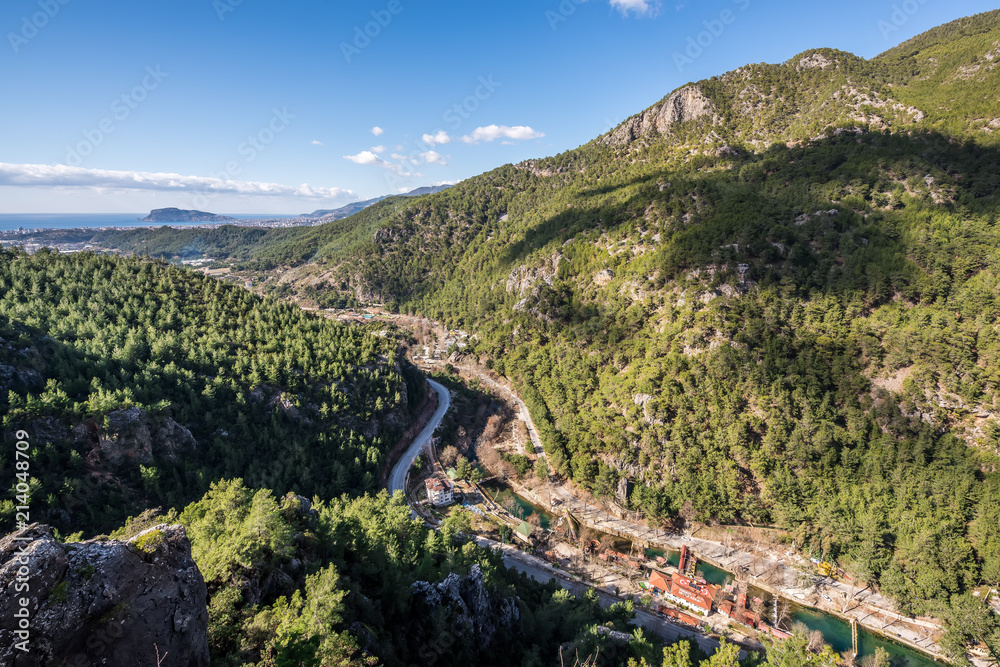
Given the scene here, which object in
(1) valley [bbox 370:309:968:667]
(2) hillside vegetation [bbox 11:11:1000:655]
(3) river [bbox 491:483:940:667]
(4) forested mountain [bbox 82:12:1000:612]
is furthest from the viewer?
(4) forested mountain [bbox 82:12:1000:612]

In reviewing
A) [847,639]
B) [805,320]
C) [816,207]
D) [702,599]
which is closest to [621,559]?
[702,599]

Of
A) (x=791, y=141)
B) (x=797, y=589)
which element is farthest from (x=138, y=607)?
(x=791, y=141)

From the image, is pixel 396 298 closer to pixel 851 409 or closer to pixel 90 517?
pixel 90 517

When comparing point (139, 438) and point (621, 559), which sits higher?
point (139, 438)

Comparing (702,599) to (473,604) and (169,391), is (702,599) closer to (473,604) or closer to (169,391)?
(473,604)

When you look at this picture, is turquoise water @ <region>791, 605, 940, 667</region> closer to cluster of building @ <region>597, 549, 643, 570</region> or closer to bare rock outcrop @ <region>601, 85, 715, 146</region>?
cluster of building @ <region>597, 549, 643, 570</region>

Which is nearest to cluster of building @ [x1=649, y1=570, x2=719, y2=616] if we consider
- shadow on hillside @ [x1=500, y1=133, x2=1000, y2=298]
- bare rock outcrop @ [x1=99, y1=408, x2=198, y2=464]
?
shadow on hillside @ [x1=500, y1=133, x2=1000, y2=298]
